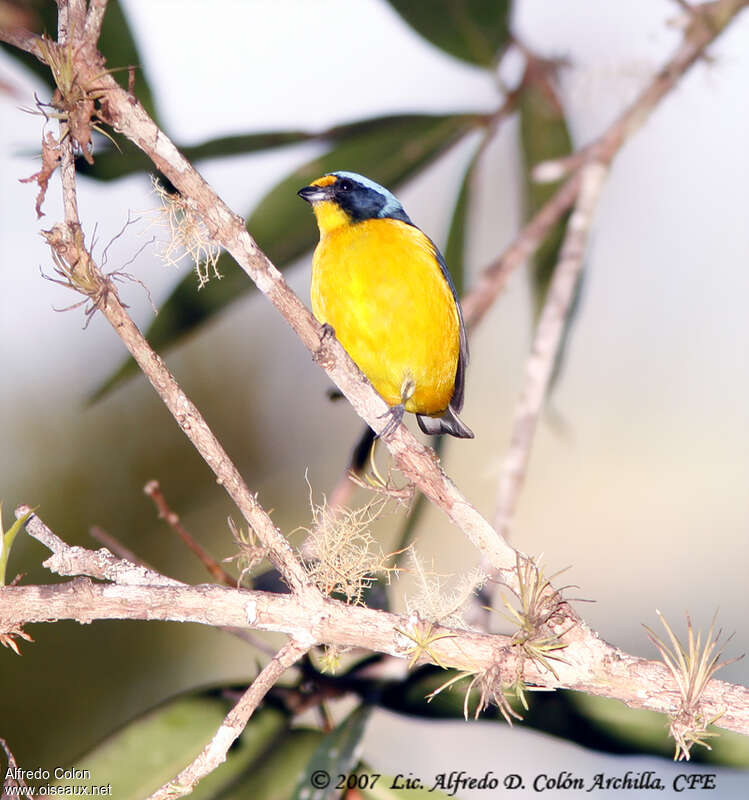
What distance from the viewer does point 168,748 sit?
1.30m

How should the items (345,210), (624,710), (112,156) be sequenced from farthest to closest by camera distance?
(112,156) → (345,210) → (624,710)

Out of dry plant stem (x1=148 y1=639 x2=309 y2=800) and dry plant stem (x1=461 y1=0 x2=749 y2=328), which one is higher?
dry plant stem (x1=461 y1=0 x2=749 y2=328)

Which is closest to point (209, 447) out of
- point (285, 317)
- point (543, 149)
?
point (285, 317)

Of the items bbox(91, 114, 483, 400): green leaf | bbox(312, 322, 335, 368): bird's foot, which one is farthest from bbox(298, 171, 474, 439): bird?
bbox(312, 322, 335, 368): bird's foot

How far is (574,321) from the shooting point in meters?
1.95

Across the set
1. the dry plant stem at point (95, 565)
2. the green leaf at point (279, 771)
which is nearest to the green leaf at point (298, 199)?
the green leaf at point (279, 771)

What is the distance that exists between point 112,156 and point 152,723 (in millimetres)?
1074

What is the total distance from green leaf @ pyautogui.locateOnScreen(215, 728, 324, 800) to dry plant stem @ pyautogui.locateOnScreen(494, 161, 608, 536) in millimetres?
495

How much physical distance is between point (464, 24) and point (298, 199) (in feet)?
1.83

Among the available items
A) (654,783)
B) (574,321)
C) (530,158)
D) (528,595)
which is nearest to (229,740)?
(528,595)

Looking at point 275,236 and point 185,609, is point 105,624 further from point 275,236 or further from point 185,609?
point 185,609

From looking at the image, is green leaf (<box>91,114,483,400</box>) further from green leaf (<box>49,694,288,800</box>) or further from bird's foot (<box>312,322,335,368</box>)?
bird's foot (<box>312,322,335,368</box>)

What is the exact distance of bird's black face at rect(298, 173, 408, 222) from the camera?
1.53m

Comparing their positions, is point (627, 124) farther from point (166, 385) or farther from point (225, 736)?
point (225, 736)
